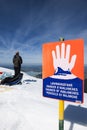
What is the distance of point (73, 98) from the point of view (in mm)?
2535

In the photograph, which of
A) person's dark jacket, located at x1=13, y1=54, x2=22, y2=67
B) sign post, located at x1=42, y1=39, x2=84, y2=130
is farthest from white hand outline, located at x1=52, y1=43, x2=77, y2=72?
person's dark jacket, located at x1=13, y1=54, x2=22, y2=67

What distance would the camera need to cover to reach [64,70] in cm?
262

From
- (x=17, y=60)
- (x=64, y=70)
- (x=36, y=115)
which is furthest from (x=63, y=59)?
(x=17, y=60)

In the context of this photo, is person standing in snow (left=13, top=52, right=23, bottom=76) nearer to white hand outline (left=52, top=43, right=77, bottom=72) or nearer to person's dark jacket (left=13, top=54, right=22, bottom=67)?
person's dark jacket (left=13, top=54, right=22, bottom=67)

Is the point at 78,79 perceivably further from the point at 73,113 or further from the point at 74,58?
the point at 73,113

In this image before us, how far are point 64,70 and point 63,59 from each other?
7.2 inches

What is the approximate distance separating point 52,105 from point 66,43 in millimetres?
3464

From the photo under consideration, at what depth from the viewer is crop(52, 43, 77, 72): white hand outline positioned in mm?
2524

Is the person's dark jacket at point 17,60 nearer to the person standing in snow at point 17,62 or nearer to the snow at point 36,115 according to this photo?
the person standing in snow at point 17,62

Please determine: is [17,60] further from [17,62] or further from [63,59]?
[63,59]

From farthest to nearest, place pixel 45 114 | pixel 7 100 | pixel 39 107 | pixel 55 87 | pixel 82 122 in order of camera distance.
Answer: pixel 7 100 < pixel 39 107 < pixel 45 114 < pixel 82 122 < pixel 55 87

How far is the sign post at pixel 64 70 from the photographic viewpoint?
246 cm

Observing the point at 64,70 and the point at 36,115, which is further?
the point at 36,115

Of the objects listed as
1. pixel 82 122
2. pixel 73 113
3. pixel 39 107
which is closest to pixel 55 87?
pixel 82 122
